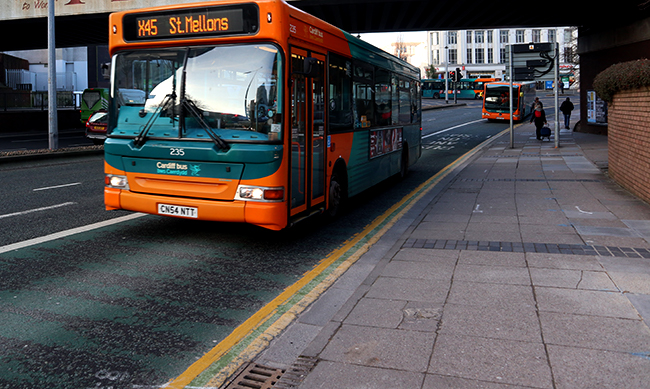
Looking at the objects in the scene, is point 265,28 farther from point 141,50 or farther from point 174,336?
point 174,336

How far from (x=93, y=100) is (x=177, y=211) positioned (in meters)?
26.7

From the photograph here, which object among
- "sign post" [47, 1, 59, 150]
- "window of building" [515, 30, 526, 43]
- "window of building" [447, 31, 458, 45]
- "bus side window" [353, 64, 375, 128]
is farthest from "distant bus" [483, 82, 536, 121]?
"window of building" [447, 31, 458, 45]

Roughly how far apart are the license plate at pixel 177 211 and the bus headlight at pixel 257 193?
61 cm

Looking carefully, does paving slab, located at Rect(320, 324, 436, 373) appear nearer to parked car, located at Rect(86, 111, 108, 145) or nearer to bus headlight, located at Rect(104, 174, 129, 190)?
bus headlight, located at Rect(104, 174, 129, 190)

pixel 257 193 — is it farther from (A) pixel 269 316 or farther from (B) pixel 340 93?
(B) pixel 340 93

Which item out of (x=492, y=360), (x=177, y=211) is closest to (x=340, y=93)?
(x=177, y=211)

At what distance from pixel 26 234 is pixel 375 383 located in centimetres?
592

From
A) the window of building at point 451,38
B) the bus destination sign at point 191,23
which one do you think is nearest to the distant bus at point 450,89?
the window of building at point 451,38

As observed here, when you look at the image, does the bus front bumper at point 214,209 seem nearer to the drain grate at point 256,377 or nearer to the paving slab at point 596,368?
the drain grate at point 256,377

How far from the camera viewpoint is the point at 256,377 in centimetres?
388

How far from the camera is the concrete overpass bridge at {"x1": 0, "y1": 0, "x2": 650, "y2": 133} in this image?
23.7m

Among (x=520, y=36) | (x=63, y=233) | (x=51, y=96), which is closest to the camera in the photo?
(x=63, y=233)

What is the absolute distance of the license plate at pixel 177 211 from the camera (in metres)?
7.12

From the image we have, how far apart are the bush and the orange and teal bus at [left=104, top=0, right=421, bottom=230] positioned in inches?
254
